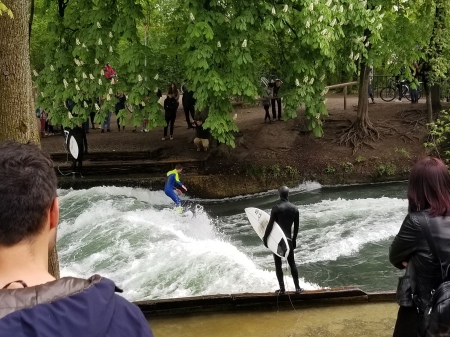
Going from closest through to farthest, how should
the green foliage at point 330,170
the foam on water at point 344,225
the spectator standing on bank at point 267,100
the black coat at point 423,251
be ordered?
1. the black coat at point 423,251
2. the foam on water at point 344,225
3. the green foliage at point 330,170
4. the spectator standing on bank at point 267,100

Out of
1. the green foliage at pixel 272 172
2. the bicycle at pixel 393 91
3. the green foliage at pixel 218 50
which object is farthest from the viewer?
the bicycle at pixel 393 91

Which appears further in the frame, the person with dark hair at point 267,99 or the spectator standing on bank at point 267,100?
the person with dark hair at point 267,99

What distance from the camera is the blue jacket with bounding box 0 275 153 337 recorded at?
55.7 inches

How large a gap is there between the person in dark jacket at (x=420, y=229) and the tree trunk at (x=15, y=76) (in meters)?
2.92

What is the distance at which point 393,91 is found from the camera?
23672 mm

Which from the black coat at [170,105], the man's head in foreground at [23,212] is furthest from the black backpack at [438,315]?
the black coat at [170,105]

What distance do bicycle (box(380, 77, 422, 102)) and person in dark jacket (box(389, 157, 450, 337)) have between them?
2014cm

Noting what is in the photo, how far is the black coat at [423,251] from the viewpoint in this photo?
10.8ft

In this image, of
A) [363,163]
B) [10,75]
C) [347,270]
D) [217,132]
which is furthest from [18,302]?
[363,163]

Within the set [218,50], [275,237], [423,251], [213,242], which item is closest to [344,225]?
[213,242]

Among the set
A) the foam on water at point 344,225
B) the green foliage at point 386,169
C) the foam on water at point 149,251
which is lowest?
the foam on water at point 344,225

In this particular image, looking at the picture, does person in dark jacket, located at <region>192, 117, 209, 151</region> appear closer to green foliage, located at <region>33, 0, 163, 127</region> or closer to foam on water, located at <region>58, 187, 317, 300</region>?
green foliage, located at <region>33, 0, 163, 127</region>

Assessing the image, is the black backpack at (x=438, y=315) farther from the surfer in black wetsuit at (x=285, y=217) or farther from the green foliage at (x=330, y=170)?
the green foliage at (x=330, y=170)

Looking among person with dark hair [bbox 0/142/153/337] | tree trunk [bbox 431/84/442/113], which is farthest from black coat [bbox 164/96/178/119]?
person with dark hair [bbox 0/142/153/337]
